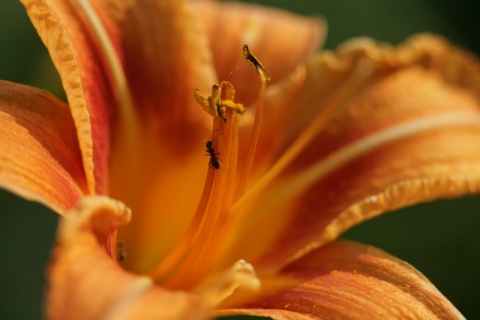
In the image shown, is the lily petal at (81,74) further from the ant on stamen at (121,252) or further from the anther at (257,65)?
the anther at (257,65)

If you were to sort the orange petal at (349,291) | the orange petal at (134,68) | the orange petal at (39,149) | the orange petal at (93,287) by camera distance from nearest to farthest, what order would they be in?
the orange petal at (93,287), the orange petal at (39,149), the orange petal at (349,291), the orange petal at (134,68)

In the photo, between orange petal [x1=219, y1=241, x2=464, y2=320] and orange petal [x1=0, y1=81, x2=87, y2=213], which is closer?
orange petal [x1=0, y1=81, x2=87, y2=213]

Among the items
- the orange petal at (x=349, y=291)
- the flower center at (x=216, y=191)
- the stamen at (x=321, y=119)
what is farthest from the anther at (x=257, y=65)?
the orange petal at (x=349, y=291)

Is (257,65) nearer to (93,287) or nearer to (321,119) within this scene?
(321,119)

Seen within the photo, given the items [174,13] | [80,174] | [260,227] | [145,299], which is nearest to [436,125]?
[260,227]

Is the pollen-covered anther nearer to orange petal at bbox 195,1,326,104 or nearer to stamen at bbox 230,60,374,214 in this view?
stamen at bbox 230,60,374,214

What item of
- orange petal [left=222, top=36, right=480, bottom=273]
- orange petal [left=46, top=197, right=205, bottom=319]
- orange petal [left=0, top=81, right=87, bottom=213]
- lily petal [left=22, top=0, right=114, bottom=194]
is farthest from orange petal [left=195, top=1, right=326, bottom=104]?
orange petal [left=46, top=197, right=205, bottom=319]

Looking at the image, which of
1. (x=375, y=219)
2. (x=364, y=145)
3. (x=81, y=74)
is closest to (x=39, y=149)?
(x=81, y=74)
